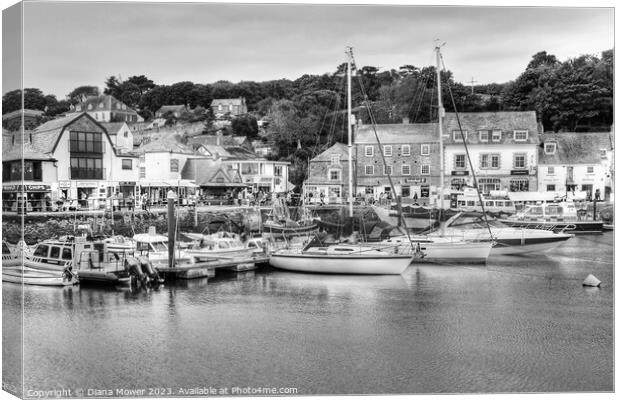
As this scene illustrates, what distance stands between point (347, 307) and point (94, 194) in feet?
14.0

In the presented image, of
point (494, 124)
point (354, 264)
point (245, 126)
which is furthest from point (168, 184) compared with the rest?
point (494, 124)

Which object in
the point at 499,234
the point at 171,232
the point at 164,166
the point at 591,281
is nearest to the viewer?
the point at 164,166

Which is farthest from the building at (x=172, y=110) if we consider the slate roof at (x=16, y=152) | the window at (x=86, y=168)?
the slate roof at (x=16, y=152)

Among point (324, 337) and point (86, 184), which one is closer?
point (324, 337)


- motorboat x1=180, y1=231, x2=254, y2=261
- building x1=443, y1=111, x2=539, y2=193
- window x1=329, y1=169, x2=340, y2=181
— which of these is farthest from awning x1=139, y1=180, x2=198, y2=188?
building x1=443, y1=111, x2=539, y2=193

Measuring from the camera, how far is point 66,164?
28.1 ft

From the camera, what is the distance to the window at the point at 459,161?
1231cm

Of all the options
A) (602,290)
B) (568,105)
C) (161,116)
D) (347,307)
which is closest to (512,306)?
(602,290)

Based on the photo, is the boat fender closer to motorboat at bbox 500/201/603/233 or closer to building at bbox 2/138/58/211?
motorboat at bbox 500/201/603/233

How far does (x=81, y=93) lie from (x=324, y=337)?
14.7 feet

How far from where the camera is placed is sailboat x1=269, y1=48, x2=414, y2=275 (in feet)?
43.2

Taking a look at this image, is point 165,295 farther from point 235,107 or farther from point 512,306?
point 512,306

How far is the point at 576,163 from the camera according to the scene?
9.84 m

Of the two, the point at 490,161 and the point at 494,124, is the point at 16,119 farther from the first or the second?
the point at 490,161
